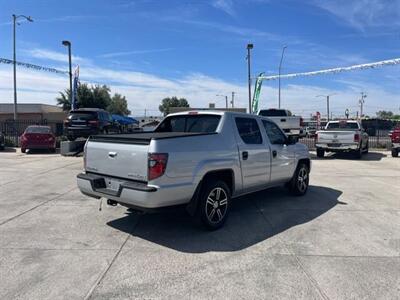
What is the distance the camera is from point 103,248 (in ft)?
16.8

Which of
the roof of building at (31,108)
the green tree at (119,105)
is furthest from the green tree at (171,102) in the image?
the roof of building at (31,108)

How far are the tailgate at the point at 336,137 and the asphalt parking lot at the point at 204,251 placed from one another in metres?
9.72

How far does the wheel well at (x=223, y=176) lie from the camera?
226 inches

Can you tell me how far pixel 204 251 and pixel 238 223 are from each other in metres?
1.44

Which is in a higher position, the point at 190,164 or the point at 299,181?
the point at 190,164

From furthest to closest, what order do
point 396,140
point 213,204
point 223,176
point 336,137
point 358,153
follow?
1. point 396,140
2. point 358,153
3. point 336,137
4. point 223,176
5. point 213,204

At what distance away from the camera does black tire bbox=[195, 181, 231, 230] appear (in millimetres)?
5594

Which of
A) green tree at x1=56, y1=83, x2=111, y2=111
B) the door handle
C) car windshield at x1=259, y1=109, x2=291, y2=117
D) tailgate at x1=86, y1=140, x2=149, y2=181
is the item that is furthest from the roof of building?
the door handle

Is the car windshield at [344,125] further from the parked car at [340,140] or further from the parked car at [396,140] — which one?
the parked car at [396,140]

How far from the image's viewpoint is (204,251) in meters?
5.02

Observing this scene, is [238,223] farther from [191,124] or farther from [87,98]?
[87,98]

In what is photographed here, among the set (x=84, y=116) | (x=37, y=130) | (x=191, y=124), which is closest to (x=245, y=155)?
(x=191, y=124)

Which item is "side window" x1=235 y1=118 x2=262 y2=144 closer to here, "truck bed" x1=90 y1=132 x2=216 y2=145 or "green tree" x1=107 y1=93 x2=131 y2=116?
"truck bed" x1=90 y1=132 x2=216 y2=145

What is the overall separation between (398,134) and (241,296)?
17.7 meters
